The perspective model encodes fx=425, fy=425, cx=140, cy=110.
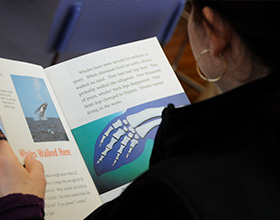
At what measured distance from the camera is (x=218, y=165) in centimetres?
46

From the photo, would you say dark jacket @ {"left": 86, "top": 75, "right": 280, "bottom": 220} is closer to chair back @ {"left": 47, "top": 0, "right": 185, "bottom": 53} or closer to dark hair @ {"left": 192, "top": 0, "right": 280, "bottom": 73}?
dark hair @ {"left": 192, "top": 0, "right": 280, "bottom": 73}

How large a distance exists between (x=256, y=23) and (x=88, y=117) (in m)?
0.47

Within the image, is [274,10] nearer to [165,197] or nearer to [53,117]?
[165,197]

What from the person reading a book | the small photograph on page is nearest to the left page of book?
the small photograph on page

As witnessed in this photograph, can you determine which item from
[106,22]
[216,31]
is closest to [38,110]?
[216,31]

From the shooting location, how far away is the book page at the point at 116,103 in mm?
827

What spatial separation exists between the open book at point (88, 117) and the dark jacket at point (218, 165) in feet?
0.92

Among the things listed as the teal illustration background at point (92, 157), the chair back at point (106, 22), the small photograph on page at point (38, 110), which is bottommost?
the teal illustration background at point (92, 157)

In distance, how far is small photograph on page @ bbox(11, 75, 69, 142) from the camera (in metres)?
0.79

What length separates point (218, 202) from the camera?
0.44 metres

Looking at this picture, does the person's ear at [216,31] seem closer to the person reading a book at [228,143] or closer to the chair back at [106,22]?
the person reading a book at [228,143]

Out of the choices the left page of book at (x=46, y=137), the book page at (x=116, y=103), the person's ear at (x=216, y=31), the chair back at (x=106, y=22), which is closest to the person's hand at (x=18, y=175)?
the left page of book at (x=46, y=137)

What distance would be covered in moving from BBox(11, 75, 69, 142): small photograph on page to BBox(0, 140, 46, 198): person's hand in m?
0.08

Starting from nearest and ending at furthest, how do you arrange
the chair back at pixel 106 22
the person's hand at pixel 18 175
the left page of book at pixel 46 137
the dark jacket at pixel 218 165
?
the dark jacket at pixel 218 165 → the person's hand at pixel 18 175 → the left page of book at pixel 46 137 → the chair back at pixel 106 22
